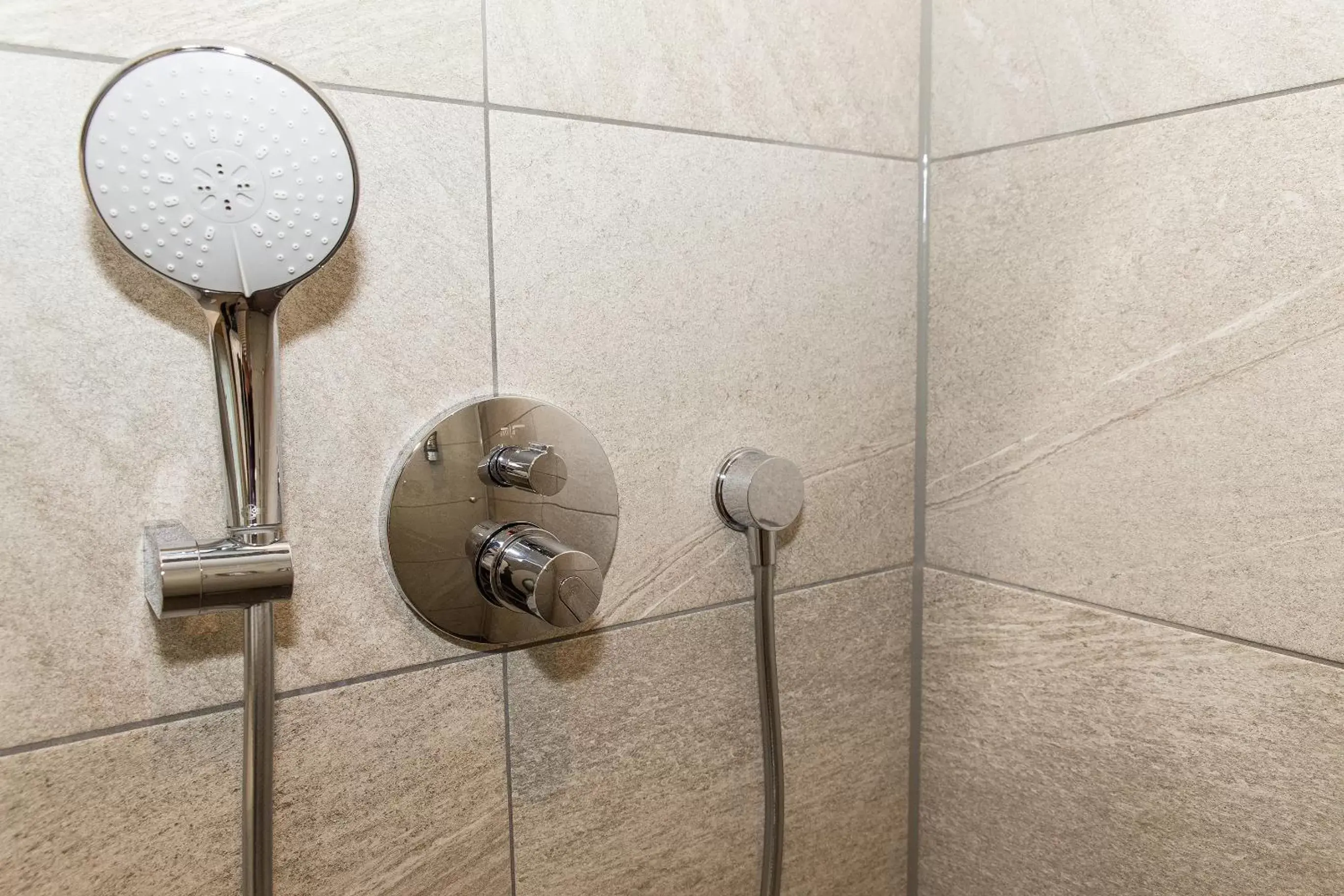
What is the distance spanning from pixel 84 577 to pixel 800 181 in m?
0.71

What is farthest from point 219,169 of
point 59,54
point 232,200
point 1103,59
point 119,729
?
point 1103,59

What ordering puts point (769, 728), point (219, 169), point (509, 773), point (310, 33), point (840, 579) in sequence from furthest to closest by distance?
point (840, 579)
point (769, 728)
point (509, 773)
point (310, 33)
point (219, 169)

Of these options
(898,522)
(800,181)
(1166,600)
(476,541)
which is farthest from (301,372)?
(1166,600)

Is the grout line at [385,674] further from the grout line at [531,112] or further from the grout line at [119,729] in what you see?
the grout line at [531,112]

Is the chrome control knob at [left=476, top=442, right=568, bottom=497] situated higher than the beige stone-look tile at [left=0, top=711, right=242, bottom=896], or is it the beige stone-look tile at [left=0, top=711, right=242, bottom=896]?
the chrome control knob at [left=476, top=442, right=568, bottom=497]

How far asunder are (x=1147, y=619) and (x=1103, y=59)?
0.52 meters

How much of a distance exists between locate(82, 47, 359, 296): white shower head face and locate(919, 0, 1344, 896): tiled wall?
661 millimetres

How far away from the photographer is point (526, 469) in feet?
2.27

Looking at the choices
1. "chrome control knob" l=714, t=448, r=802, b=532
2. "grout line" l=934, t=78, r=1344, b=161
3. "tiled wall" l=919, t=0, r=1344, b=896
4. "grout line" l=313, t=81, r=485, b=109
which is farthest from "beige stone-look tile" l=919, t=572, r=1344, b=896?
"grout line" l=313, t=81, r=485, b=109

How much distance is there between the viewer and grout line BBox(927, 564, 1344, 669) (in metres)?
0.73

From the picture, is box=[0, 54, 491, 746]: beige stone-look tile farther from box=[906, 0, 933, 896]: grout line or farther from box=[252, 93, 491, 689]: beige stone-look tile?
box=[906, 0, 933, 896]: grout line

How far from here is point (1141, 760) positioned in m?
0.84

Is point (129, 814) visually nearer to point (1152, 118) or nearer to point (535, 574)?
point (535, 574)

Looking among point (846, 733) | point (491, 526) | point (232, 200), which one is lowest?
point (846, 733)
